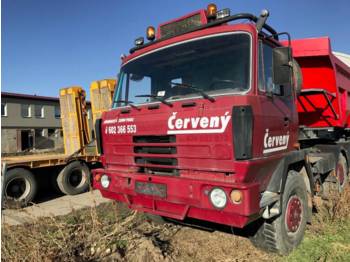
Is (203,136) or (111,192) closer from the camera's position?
(203,136)

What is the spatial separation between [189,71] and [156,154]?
110cm

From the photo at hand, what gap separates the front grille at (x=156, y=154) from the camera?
12.3 ft

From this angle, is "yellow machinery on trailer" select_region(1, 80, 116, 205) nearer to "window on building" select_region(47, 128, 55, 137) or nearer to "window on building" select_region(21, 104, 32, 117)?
"window on building" select_region(21, 104, 32, 117)

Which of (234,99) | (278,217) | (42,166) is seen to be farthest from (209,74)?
(42,166)

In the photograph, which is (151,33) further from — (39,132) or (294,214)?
(39,132)

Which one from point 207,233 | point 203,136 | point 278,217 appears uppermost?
point 203,136

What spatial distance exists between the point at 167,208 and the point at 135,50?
2.37 m

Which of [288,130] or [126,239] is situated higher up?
[288,130]

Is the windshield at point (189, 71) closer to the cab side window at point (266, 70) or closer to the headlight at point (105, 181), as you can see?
the cab side window at point (266, 70)

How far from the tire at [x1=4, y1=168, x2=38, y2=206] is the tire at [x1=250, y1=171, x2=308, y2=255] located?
5.25 metres

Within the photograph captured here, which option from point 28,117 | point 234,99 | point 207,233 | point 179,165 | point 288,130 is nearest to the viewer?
point 234,99

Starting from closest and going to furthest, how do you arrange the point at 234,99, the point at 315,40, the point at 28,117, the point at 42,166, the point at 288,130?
the point at 234,99
the point at 288,130
the point at 315,40
the point at 42,166
the point at 28,117

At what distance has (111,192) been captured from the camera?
434 cm

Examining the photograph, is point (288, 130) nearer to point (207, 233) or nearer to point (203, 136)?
point (203, 136)
